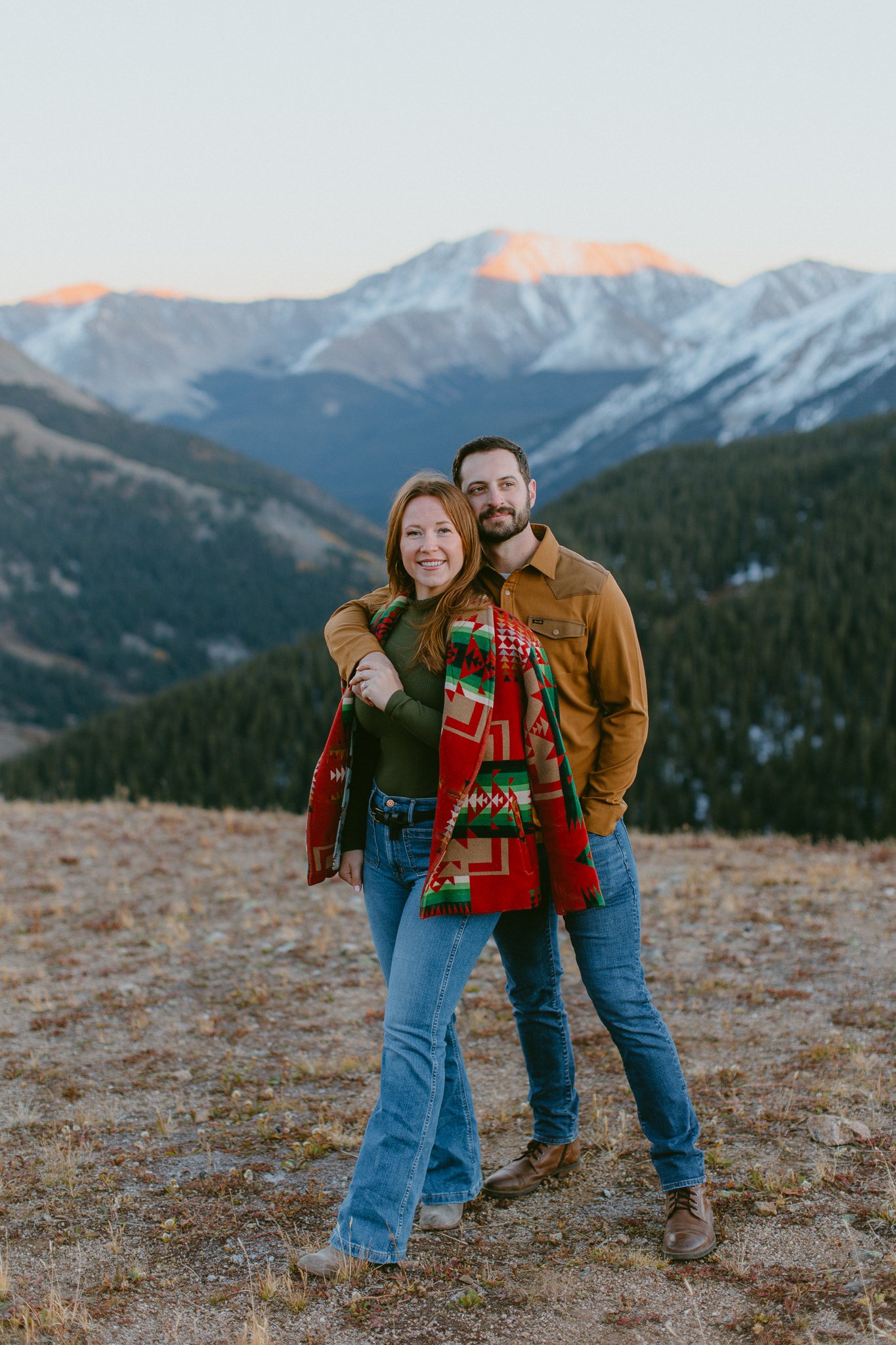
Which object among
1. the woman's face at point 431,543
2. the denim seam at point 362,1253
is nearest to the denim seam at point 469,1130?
the denim seam at point 362,1253

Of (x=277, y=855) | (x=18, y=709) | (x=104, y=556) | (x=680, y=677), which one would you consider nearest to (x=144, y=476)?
(x=104, y=556)

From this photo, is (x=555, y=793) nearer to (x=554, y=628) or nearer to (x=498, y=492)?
(x=554, y=628)

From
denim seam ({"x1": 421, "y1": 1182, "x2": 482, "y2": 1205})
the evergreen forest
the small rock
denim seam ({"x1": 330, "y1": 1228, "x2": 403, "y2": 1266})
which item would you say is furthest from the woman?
the evergreen forest

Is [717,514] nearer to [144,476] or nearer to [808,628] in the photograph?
[808,628]

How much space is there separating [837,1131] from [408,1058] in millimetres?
2431

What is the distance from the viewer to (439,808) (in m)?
3.62

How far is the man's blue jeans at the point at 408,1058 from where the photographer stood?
12.2ft

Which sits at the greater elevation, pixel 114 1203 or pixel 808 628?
pixel 808 628

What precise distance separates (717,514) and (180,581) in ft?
349

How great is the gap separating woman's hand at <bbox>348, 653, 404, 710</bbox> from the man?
0.05ft

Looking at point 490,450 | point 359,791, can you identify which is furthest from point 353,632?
point 490,450

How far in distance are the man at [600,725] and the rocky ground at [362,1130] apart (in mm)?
426

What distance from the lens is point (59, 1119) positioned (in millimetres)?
5469

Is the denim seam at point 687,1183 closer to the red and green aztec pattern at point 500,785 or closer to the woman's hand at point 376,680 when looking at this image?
the red and green aztec pattern at point 500,785
